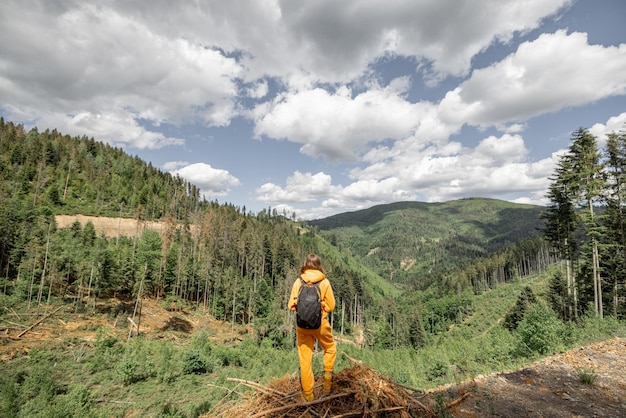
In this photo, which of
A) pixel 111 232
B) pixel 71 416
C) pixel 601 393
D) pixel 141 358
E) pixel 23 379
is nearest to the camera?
pixel 601 393

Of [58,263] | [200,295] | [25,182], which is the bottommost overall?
[200,295]

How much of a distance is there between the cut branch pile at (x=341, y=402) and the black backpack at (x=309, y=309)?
36.8 inches

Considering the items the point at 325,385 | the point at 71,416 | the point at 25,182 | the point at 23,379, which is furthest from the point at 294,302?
the point at 25,182

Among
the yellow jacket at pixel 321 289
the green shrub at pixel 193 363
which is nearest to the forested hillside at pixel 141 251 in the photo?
the green shrub at pixel 193 363

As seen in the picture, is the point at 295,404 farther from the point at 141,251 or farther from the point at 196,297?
the point at 196,297

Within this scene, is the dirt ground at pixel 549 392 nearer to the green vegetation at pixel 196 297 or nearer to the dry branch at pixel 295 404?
the green vegetation at pixel 196 297

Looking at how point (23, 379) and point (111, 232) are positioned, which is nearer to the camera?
point (23, 379)

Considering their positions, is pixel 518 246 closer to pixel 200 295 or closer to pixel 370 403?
pixel 200 295

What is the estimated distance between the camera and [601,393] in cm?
599

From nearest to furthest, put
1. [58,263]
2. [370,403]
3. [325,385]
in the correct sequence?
[370,403] → [325,385] → [58,263]

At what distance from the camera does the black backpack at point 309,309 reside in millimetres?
4617

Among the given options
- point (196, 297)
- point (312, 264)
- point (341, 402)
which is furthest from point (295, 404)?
point (196, 297)

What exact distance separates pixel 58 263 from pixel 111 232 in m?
31.8

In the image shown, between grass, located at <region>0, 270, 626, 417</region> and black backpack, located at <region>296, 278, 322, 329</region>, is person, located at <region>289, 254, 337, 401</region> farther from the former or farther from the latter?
grass, located at <region>0, 270, 626, 417</region>
